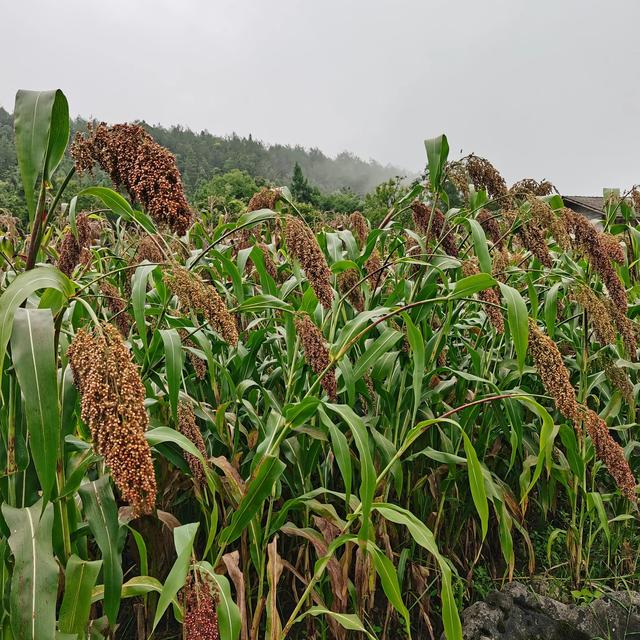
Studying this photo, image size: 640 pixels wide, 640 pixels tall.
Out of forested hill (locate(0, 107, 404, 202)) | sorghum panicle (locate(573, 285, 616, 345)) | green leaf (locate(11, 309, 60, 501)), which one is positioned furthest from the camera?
forested hill (locate(0, 107, 404, 202))

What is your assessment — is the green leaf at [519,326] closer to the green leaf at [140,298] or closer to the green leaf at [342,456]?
the green leaf at [342,456]

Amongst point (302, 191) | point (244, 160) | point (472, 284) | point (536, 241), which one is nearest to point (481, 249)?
point (536, 241)

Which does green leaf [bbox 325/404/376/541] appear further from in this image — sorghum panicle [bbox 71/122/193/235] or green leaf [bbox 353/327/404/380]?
sorghum panicle [bbox 71/122/193/235]

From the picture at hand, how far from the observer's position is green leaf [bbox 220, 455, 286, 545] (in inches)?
61.4

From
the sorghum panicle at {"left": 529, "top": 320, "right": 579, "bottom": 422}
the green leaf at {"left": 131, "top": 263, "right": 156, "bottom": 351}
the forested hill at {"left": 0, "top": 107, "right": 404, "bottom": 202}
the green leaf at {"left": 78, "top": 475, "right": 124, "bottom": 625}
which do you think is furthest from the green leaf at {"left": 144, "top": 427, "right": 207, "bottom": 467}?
the forested hill at {"left": 0, "top": 107, "right": 404, "bottom": 202}

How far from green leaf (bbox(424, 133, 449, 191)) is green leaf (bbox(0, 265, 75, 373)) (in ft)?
4.62

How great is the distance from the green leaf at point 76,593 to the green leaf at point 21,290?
2.00 ft

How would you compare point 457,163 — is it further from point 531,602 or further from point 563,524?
point 563,524

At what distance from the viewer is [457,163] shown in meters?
2.42

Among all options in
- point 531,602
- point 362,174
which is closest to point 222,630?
point 531,602

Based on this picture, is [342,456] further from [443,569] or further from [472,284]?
[472,284]

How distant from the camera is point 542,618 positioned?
7.50 feet

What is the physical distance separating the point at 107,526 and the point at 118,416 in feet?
2.10

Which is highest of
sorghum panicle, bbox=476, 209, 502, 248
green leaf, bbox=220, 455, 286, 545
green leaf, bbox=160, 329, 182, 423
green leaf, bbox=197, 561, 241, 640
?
sorghum panicle, bbox=476, 209, 502, 248
